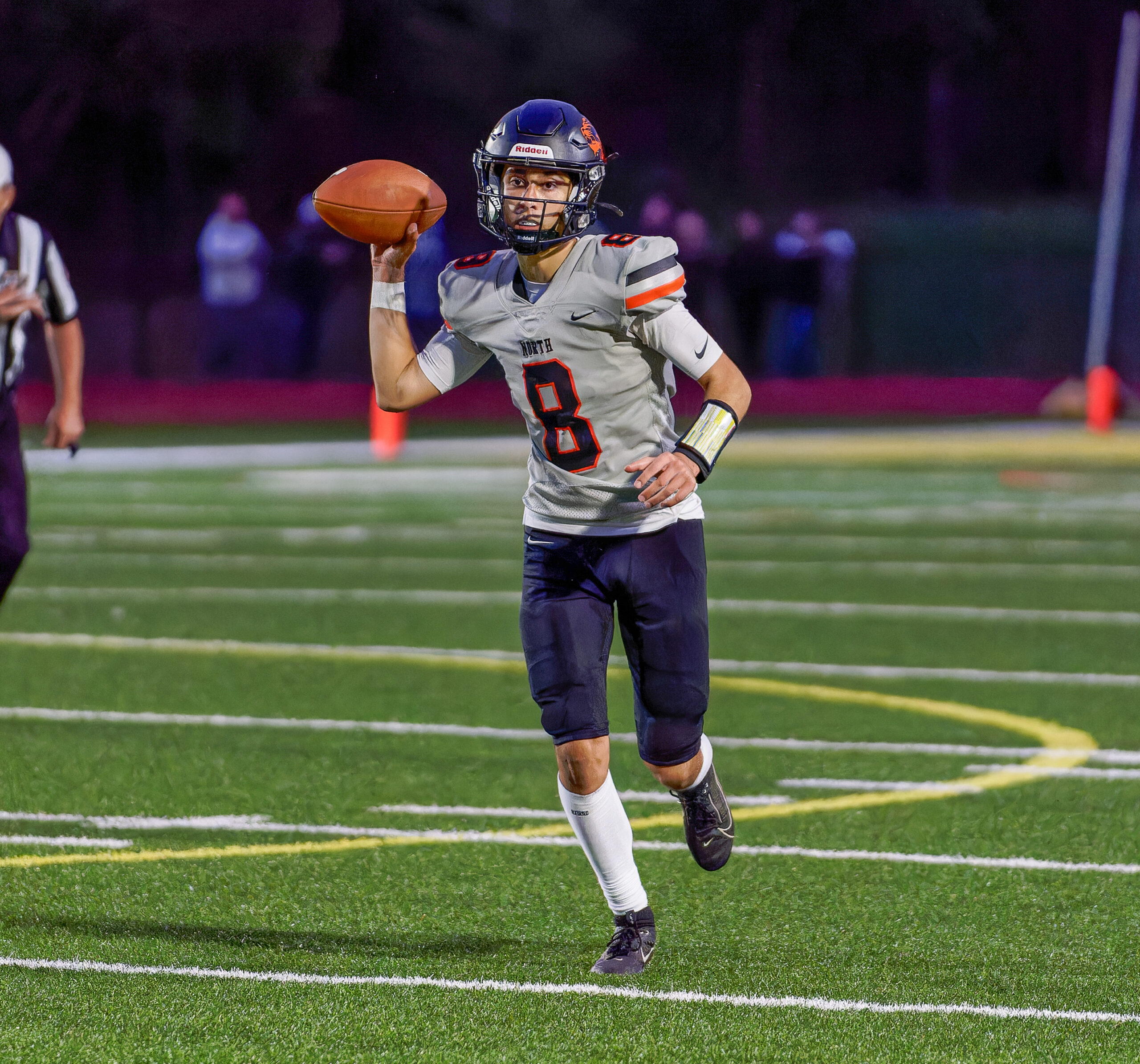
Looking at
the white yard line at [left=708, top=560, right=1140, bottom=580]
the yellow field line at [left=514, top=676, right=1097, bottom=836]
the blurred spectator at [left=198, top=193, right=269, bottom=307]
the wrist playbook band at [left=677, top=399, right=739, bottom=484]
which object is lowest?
the blurred spectator at [left=198, top=193, right=269, bottom=307]

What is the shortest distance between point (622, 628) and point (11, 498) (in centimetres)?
266

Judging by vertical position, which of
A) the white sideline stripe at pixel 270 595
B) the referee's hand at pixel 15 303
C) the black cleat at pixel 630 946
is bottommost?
the white sideline stripe at pixel 270 595

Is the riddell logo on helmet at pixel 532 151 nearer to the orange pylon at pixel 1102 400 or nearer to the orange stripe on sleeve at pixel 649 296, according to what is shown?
the orange stripe on sleeve at pixel 649 296

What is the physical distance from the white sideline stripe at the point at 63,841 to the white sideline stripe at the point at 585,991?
1096 mm

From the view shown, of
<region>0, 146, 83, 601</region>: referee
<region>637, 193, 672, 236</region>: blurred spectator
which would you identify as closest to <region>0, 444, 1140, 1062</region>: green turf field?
<region>0, 146, 83, 601</region>: referee

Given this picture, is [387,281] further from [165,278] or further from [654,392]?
[165,278]

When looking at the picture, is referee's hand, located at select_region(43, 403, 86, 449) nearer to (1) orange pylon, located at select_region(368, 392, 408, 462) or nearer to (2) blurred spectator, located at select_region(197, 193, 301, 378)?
(1) orange pylon, located at select_region(368, 392, 408, 462)

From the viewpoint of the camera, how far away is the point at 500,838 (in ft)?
19.8

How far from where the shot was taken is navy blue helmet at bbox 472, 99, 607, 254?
495 cm

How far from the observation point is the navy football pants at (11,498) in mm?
6859

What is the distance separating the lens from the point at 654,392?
5102 millimetres

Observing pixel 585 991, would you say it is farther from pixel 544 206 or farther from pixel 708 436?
pixel 544 206

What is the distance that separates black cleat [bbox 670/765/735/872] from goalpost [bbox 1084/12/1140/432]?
17780mm

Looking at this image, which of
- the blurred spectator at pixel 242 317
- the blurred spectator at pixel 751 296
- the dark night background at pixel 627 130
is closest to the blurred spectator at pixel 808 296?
the blurred spectator at pixel 751 296
